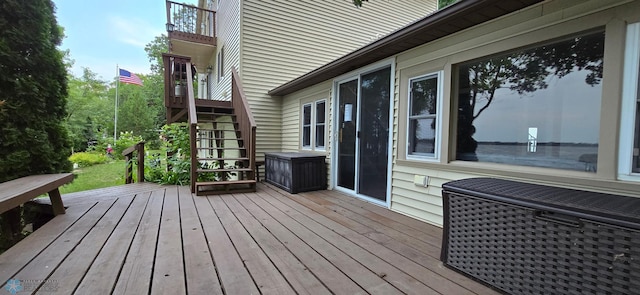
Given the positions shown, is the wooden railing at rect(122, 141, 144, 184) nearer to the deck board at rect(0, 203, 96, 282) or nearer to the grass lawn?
the grass lawn

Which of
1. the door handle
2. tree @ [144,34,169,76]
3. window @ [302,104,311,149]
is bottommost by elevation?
the door handle

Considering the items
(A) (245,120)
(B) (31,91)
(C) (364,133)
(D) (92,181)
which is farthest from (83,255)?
(D) (92,181)

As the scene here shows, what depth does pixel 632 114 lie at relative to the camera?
1704mm

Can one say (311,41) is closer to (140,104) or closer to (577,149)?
(577,149)

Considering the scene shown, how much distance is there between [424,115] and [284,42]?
14.8ft

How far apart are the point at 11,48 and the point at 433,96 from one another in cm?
511

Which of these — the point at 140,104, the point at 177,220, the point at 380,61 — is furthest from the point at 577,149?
the point at 140,104

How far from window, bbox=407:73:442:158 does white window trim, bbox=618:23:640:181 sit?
1356 millimetres

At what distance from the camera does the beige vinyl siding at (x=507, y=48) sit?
176cm

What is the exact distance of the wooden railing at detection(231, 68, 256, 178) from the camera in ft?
15.2

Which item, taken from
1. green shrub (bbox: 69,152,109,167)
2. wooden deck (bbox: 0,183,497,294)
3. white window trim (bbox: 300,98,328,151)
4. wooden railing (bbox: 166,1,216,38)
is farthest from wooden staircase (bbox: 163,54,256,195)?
green shrub (bbox: 69,152,109,167)

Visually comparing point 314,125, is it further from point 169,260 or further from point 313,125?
point 169,260

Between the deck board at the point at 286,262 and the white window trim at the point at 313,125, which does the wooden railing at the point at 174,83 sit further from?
the deck board at the point at 286,262

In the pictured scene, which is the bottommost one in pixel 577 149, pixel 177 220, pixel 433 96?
pixel 177 220
